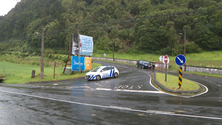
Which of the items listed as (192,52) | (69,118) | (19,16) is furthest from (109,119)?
(19,16)

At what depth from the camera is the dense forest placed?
7912 centimetres

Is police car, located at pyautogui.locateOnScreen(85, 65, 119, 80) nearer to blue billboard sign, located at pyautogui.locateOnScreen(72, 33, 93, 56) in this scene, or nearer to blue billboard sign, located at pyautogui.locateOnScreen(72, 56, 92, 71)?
blue billboard sign, located at pyautogui.locateOnScreen(72, 56, 92, 71)

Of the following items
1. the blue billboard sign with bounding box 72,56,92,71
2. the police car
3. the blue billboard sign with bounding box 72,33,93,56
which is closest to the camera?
the police car

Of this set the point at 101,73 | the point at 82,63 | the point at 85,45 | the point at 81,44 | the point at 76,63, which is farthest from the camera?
the point at 85,45

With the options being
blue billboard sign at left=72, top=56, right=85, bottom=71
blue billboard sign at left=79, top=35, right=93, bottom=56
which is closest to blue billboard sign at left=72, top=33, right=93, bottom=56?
blue billboard sign at left=79, top=35, right=93, bottom=56

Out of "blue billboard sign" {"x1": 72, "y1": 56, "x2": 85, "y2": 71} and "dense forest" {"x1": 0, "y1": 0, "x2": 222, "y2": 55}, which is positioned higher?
"dense forest" {"x1": 0, "y1": 0, "x2": 222, "y2": 55}

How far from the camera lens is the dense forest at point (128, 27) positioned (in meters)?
79.1

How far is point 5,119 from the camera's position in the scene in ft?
19.9

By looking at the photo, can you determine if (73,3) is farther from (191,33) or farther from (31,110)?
(31,110)

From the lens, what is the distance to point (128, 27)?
110 m

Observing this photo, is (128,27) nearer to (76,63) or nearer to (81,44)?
(81,44)

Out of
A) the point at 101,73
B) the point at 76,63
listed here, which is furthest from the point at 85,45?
the point at 101,73

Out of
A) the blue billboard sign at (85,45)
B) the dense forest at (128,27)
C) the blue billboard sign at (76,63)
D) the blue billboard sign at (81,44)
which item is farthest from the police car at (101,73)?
the dense forest at (128,27)

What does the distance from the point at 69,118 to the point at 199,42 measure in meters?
88.9
